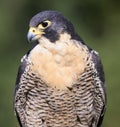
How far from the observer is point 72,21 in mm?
21484

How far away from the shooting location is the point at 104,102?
1062cm

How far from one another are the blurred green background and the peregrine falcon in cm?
829

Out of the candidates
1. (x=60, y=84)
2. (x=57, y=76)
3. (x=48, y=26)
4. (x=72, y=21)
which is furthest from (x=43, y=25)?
(x=72, y=21)

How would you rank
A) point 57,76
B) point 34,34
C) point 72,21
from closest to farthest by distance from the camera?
point 34,34, point 57,76, point 72,21

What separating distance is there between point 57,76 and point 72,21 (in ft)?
37.4

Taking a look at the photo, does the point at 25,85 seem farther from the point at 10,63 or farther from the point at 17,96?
the point at 10,63

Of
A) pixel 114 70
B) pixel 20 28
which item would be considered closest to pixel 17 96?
pixel 114 70

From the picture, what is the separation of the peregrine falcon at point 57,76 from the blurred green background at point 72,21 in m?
8.29

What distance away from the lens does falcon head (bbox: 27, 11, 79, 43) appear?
988cm

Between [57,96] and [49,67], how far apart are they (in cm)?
38

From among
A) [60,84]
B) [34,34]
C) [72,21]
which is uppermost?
Answer: [34,34]

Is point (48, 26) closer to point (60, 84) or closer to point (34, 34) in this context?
point (34, 34)

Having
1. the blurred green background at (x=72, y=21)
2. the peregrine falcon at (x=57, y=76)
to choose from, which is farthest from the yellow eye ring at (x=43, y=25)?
the blurred green background at (x=72, y=21)

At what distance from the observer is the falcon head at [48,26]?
9.88 metres
